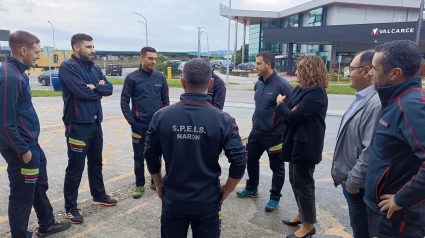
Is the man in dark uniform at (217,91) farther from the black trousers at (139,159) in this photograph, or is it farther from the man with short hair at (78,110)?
the man with short hair at (78,110)

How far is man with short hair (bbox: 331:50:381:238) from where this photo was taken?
91.0 inches

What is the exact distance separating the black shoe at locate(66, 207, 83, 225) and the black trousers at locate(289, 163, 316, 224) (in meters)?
2.49

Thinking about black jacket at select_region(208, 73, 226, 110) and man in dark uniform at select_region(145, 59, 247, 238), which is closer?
man in dark uniform at select_region(145, 59, 247, 238)

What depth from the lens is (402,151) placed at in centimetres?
188

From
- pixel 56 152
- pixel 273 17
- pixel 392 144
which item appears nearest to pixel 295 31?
pixel 273 17

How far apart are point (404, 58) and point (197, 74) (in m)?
1.29

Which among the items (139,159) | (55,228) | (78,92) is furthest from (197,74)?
(139,159)

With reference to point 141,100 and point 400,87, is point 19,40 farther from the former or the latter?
point 400,87

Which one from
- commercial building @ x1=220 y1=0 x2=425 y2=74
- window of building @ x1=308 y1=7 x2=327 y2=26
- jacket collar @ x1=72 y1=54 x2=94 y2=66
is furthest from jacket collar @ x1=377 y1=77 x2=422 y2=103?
window of building @ x1=308 y1=7 x2=327 y2=26

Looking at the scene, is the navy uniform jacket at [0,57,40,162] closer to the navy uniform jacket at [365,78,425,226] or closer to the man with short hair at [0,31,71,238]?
the man with short hair at [0,31,71,238]

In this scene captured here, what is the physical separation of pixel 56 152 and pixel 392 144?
6.29 meters

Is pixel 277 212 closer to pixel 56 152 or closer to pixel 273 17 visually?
pixel 56 152

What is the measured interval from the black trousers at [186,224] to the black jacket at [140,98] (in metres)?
2.31

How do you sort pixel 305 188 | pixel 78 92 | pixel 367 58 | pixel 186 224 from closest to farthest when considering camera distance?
pixel 186 224 < pixel 367 58 < pixel 305 188 < pixel 78 92
